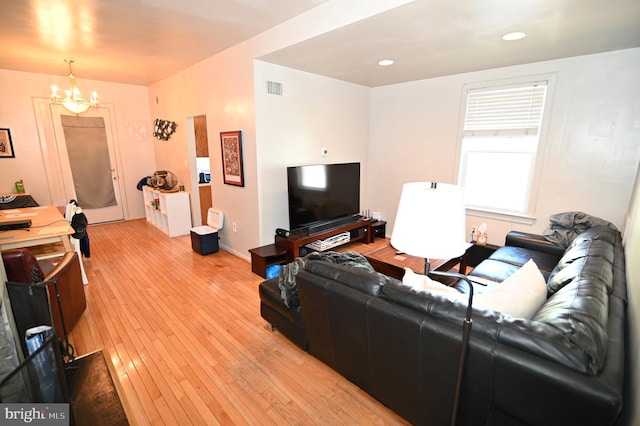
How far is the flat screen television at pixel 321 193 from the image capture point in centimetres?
370

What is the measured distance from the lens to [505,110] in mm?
3643

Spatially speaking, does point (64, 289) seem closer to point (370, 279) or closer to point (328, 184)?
point (370, 279)

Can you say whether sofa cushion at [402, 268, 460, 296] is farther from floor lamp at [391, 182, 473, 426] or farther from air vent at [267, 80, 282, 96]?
air vent at [267, 80, 282, 96]

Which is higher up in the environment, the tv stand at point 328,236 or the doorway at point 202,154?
the doorway at point 202,154

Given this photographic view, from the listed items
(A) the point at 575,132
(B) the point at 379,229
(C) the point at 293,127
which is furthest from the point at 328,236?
(A) the point at 575,132

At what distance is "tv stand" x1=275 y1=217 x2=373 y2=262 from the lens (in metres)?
3.59

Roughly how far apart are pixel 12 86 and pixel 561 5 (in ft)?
23.4

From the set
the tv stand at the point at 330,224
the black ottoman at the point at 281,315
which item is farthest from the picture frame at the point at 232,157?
the black ottoman at the point at 281,315

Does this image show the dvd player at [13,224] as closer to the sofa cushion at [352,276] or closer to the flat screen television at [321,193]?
the flat screen television at [321,193]

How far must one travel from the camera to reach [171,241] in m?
4.88

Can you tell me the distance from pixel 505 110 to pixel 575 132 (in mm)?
760

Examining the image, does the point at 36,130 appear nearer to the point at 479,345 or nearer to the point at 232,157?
the point at 232,157

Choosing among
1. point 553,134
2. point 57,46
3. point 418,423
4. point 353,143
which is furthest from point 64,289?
point 553,134

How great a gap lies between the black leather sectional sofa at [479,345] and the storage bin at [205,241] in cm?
253
